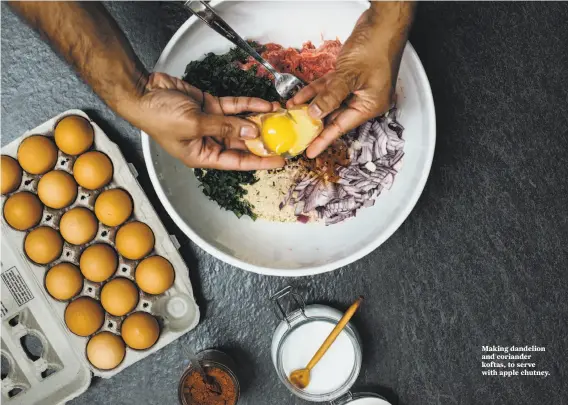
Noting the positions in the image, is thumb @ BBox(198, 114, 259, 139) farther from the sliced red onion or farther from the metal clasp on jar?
the metal clasp on jar

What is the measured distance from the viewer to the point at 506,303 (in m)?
1.99

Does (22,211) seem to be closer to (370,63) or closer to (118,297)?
(118,297)

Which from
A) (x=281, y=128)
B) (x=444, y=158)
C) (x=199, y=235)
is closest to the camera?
(x=281, y=128)

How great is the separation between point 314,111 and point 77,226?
916 mm

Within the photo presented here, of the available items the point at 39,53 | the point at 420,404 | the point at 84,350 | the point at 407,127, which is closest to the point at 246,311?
the point at 84,350

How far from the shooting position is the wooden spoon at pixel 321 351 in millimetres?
1796

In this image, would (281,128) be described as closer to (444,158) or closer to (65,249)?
(444,158)

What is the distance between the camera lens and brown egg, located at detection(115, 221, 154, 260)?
1.80 metres

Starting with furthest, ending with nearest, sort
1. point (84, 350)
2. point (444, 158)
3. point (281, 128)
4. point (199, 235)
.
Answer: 1. point (444, 158)
2. point (84, 350)
3. point (199, 235)
4. point (281, 128)

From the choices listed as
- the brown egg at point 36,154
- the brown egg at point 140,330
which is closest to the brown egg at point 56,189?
the brown egg at point 36,154

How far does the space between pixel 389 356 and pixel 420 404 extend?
0.21 meters

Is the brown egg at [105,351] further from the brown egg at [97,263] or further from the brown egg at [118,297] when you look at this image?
the brown egg at [97,263]

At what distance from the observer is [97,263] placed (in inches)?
71.1

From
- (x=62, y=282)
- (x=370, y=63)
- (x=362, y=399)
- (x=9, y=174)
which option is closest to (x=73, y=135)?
(x=9, y=174)
